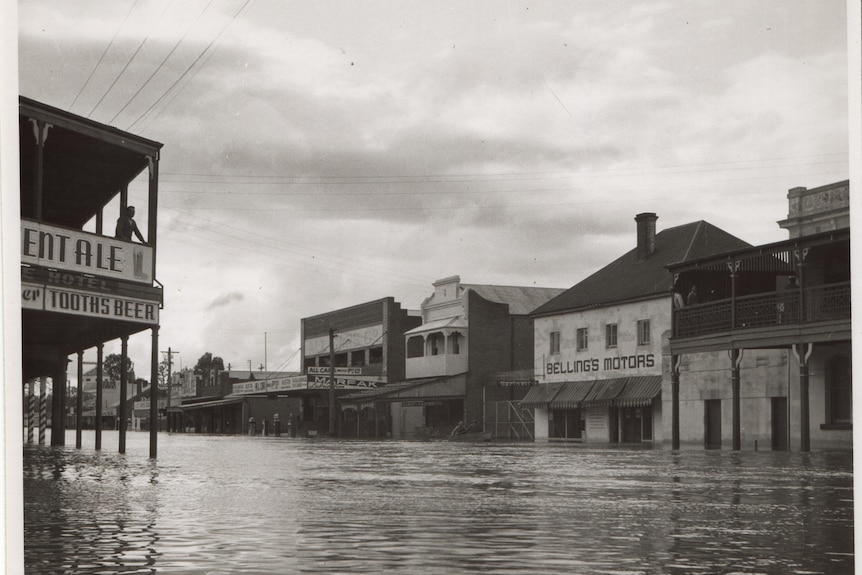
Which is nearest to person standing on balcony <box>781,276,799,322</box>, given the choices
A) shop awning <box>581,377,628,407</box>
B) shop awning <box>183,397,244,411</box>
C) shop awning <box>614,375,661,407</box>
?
shop awning <box>614,375,661,407</box>

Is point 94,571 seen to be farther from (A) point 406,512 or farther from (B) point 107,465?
(B) point 107,465

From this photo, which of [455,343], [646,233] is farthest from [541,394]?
[646,233]

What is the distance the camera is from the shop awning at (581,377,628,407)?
3647 centimetres

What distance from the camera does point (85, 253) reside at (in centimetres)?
1599

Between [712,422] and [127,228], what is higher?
[127,228]

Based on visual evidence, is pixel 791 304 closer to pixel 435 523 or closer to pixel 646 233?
pixel 646 233

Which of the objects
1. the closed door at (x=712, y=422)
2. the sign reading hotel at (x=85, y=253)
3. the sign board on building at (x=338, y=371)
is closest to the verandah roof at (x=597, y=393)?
the closed door at (x=712, y=422)

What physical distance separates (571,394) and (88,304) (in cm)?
2521

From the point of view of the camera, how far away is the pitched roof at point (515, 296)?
148ft

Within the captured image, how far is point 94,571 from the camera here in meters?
5.85

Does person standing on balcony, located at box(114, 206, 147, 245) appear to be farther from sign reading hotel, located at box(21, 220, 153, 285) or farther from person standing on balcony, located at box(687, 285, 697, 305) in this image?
person standing on balcony, located at box(687, 285, 697, 305)

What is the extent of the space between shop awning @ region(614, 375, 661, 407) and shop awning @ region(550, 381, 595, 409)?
2.35 m

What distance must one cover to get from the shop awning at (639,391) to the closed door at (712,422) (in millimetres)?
3229

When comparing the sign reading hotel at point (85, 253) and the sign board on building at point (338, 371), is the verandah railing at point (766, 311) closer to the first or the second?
the sign reading hotel at point (85, 253)
